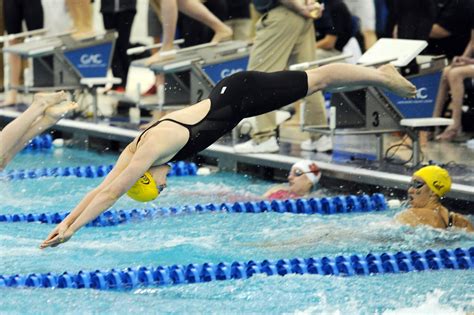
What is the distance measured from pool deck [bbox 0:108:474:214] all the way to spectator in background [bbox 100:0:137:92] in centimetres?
150

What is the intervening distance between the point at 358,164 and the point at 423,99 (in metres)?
0.66

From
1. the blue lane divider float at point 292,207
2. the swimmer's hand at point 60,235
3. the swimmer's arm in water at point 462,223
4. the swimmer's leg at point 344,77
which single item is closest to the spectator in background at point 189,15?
the blue lane divider float at point 292,207

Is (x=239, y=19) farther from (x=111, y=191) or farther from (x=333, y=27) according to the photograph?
(x=111, y=191)

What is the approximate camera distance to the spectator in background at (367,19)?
11312 millimetres

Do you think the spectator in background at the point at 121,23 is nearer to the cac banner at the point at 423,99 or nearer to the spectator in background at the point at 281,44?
the spectator in background at the point at 281,44

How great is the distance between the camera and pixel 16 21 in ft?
41.3

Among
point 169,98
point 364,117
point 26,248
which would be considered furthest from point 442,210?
point 169,98

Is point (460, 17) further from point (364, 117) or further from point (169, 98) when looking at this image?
point (169, 98)

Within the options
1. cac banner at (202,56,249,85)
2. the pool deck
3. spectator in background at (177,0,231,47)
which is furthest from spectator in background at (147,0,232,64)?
the pool deck

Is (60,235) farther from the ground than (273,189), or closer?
farther from the ground

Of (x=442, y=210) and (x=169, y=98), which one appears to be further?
(x=169, y=98)

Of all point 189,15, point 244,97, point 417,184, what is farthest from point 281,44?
point 244,97

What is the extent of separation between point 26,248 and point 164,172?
50.4 inches

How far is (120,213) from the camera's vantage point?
7852mm
